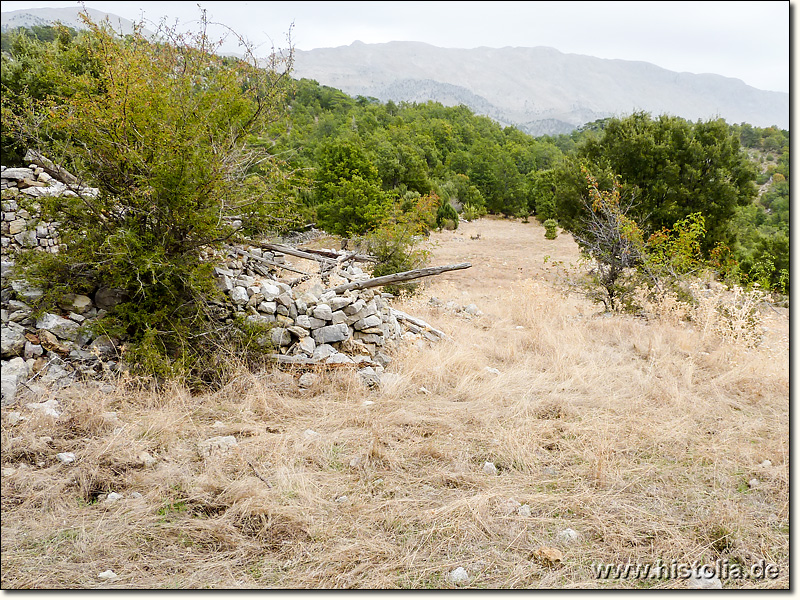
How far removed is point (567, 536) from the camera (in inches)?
111

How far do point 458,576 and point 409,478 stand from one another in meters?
0.94

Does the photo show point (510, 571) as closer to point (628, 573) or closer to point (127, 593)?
point (628, 573)

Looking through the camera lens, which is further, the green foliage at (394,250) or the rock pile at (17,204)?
the green foliage at (394,250)

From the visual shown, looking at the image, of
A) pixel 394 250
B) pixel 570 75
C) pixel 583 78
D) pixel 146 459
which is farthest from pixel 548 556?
pixel 394 250

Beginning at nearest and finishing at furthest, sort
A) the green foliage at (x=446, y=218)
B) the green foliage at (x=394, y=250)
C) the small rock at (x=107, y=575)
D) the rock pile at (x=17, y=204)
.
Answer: the small rock at (x=107, y=575) → the rock pile at (x=17, y=204) → the green foliage at (x=394, y=250) → the green foliage at (x=446, y=218)

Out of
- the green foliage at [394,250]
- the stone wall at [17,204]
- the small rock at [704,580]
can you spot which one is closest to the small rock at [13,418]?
the stone wall at [17,204]

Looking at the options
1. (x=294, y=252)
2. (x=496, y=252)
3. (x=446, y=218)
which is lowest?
(x=496, y=252)

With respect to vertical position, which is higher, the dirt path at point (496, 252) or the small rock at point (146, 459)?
the dirt path at point (496, 252)

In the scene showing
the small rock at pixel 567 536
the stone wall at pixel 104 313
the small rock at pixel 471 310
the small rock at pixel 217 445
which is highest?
the stone wall at pixel 104 313

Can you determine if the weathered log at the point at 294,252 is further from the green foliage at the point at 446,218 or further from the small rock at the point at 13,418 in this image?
the green foliage at the point at 446,218

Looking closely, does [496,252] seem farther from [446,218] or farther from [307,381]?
[307,381]

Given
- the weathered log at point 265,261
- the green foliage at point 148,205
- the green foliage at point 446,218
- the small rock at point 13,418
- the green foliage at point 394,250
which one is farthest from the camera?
the green foliage at point 446,218

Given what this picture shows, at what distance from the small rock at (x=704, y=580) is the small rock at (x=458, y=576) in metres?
1.11

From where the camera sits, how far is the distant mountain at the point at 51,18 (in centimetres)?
340
